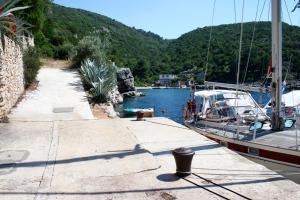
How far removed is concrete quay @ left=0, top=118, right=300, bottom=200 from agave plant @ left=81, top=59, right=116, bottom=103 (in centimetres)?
822

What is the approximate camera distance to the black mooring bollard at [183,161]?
7250mm

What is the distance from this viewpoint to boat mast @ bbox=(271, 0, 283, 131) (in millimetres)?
12188

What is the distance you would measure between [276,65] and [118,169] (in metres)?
6.77

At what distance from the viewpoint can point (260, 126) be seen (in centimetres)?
1320

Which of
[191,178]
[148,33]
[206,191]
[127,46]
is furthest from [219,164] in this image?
[148,33]

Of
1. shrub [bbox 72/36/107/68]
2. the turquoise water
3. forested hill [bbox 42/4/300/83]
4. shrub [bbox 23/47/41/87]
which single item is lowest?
the turquoise water

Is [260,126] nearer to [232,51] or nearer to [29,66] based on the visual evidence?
[29,66]

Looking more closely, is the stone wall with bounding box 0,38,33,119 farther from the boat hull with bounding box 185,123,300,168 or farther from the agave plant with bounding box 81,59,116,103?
the boat hull with bounding box 185,123,300,168

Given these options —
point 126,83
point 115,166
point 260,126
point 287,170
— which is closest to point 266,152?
point 287,170

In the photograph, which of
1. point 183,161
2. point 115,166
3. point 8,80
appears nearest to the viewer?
point 183,161

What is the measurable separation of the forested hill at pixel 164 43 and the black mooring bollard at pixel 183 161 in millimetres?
21197

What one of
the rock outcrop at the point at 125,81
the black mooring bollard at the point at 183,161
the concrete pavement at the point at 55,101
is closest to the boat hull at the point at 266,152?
the black mooring bollard at the point at 183,161

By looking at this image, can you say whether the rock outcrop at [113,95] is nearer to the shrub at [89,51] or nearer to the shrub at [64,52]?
the shrub at [89,51]

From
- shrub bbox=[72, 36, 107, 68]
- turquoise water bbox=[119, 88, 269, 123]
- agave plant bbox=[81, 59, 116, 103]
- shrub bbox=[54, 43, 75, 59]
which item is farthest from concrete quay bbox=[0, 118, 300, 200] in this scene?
shrub bbox=[54, 43, 75, 59]
